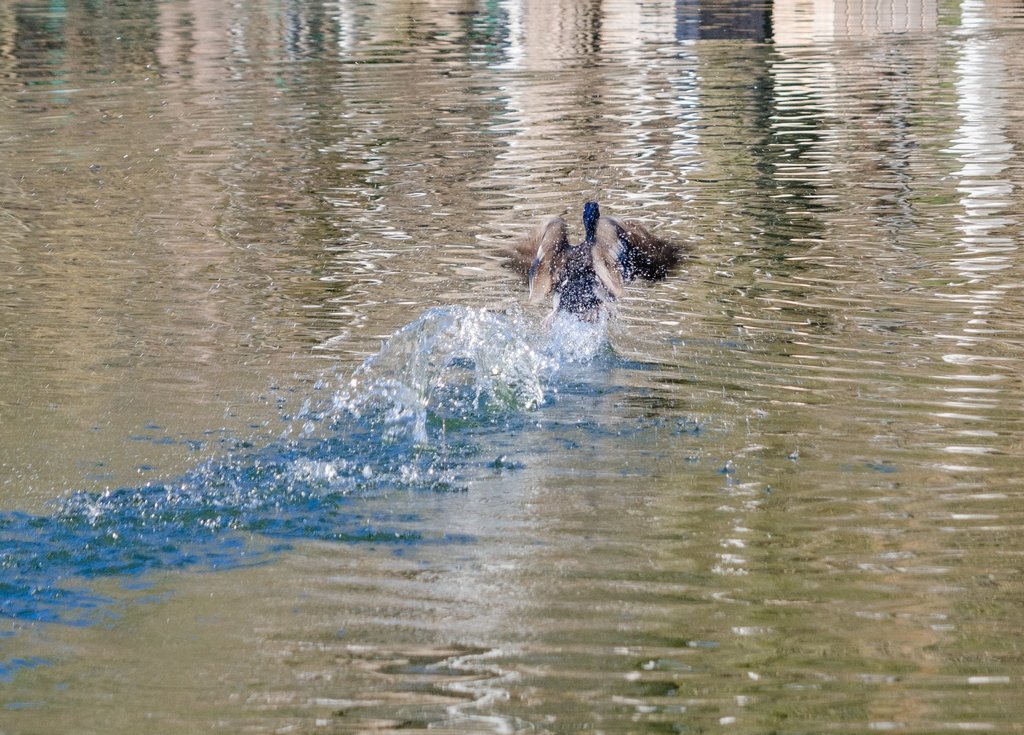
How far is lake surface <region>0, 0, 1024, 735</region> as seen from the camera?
5.20 metres

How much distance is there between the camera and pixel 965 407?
25.4 feet

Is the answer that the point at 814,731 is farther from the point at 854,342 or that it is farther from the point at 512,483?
the point at 854,342

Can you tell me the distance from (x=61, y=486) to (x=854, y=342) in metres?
4.51

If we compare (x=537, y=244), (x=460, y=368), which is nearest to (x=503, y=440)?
(x=460, y=368)

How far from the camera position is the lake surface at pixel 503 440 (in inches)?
205

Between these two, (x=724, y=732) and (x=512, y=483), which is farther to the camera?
(x=512, y=483)

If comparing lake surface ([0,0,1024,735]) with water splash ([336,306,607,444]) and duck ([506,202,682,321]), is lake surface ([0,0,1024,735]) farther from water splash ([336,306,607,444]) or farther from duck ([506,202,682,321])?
duck ([506,202,682,321])

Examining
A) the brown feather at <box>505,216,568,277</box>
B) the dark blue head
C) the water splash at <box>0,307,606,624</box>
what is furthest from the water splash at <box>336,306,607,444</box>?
the dark blue head

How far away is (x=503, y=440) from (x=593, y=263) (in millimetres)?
2184

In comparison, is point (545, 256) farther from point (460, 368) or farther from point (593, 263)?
point (460, 368)


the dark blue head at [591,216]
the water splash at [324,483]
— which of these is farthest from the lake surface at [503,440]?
the dark blue head at [591,216]

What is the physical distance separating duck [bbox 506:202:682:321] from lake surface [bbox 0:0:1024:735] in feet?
0.82

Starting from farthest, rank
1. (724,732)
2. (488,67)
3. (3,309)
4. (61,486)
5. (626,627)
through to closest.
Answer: (488,67) → (3,309) → (61,486) → (626,627) → (724,732)

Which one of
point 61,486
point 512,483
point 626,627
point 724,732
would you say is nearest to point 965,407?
point 512,483
